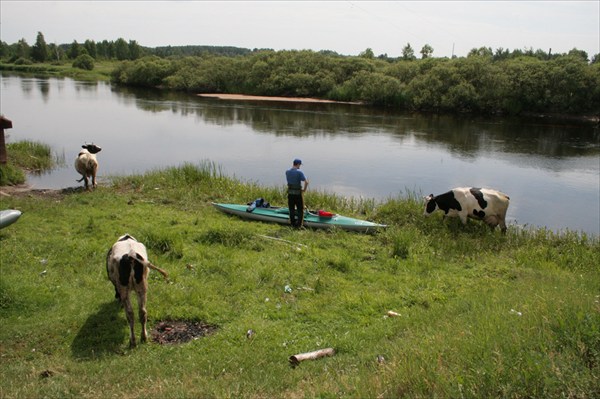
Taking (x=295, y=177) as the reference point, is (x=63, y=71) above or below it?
above

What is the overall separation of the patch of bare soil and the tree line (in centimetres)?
5738

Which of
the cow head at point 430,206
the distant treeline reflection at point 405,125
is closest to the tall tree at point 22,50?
the distant treeline reflection at point 405,125

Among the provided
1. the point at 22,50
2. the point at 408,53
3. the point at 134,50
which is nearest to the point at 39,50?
the point at 22,50

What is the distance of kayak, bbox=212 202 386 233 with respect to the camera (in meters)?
14.4

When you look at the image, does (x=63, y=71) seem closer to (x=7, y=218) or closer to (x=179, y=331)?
(x=7, y=218)

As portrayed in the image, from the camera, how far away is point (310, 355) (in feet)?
22.4

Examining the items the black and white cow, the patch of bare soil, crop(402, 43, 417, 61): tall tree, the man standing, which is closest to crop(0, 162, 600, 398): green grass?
the patch of bare soil

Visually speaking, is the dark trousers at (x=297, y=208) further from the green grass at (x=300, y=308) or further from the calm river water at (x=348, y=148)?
the calm river water at (x=348, y=148)

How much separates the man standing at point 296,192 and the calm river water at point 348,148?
25.1ft

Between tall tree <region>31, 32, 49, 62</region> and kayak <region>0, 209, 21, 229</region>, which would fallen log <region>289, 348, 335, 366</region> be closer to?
kayak <region>0, 209, 21, 229</region>

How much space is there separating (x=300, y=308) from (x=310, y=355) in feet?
6.16

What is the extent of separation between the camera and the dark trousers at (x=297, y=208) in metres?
14.1

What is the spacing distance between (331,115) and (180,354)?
163 ft

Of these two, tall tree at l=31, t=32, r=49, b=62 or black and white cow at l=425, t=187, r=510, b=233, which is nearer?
black and white cow at l=425, t=187, r=510, b=233
